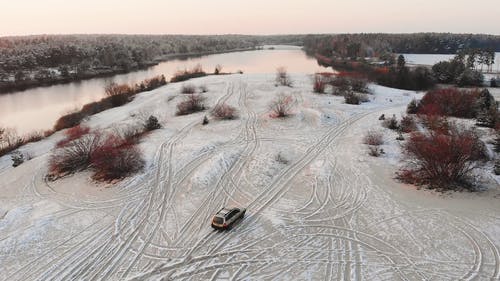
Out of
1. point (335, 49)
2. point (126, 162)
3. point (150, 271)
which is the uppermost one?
point (335, 49)

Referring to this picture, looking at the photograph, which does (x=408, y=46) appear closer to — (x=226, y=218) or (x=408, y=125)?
(x=408, y=125)

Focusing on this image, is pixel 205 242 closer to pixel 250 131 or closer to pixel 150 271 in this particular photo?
pixel 150 271

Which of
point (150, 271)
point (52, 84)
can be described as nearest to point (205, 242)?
point (150, 271)

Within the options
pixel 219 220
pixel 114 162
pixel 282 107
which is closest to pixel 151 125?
pixel 114 162

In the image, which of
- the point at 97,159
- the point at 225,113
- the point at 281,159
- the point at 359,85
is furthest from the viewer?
the point at 359,85

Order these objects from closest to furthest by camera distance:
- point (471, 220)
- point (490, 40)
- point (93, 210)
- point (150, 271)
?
1. point (150, 271)
2. point (471, 220)
3. point (93, 210)
4. point (490, 40)

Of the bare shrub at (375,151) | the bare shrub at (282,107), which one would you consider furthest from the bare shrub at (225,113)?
the bare shrub at (375,151)

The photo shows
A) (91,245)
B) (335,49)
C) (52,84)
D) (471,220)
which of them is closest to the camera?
(91,245)
